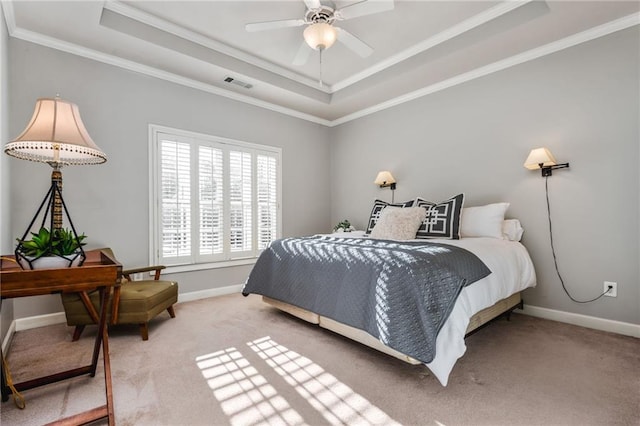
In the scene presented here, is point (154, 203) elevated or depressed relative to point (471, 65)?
depressed

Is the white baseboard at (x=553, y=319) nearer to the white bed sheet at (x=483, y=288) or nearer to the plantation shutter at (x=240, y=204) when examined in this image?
the white bed sheet at (x=483, y=288)

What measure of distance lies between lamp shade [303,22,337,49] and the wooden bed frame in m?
2.26

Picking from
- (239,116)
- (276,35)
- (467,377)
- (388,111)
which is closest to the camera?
(467,377)

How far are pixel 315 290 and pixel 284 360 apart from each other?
594mm

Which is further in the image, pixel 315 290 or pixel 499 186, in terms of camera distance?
pixel 499 186

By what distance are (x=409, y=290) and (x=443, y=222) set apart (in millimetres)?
1493

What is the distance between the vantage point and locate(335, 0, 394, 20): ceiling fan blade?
2.20 metres

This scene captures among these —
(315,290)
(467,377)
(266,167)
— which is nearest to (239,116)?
(266,167)

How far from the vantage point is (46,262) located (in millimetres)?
1380

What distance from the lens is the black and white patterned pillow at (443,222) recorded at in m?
3.02

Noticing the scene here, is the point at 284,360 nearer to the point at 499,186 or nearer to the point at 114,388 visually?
the point at 114,388

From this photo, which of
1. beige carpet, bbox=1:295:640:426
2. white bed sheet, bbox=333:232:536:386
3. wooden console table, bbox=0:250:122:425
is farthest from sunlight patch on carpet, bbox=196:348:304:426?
white bed sheet, bbox=333:232:536:386

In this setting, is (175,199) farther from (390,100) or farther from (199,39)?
(390,100)

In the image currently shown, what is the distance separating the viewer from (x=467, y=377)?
188cm
